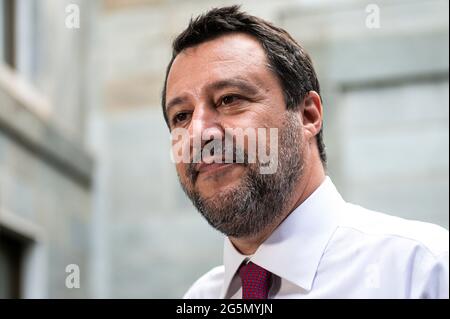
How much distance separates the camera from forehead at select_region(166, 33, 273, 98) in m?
1.01

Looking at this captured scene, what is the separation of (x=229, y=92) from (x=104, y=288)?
3038 mm

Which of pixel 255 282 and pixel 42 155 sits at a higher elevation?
pixel 42 155

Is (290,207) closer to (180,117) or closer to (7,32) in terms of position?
(180,117)

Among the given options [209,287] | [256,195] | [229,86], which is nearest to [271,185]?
[256,195]

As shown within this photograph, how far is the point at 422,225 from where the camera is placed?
0.94 metres

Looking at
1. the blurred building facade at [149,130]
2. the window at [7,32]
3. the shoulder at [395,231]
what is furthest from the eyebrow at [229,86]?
the window at [7,32]

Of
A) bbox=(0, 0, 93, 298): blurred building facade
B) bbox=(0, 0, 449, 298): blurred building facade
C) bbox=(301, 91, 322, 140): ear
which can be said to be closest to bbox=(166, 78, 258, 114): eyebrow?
bbox=(301, 91, 322, 140): ear

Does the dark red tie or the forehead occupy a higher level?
the forehead

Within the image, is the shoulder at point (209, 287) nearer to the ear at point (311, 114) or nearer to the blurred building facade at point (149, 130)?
the ear at point (311, 114)

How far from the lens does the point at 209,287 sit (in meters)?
1.18

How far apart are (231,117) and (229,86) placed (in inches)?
1.7

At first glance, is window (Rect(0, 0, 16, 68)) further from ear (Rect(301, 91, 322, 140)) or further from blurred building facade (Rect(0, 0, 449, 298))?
ear (Rect(301, 91, 322, 140))

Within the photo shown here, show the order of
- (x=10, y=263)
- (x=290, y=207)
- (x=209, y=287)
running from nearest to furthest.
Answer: (x=290, y=207) < (x=209, y=287) < (x=10, y=263)
